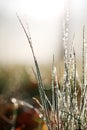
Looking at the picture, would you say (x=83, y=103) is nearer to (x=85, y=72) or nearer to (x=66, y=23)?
(x=85, y=72)

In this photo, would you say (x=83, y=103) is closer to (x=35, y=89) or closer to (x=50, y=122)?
(x=50, y=122)

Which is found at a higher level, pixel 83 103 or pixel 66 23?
pixel 66 23

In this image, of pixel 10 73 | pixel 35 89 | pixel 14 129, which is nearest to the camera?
pixel 14 129

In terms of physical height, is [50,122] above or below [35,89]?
above

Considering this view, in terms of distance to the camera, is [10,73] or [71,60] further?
[10,73]

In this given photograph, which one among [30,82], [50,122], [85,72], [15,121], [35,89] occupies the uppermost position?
[85,72]

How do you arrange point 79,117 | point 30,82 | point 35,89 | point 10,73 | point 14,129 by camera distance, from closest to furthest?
point 79,117 → point 14,129 → point 35,89 → point 30,82 → point 10,73

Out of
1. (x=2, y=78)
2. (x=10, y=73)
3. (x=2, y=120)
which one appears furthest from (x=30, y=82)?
(x=2, y=120)

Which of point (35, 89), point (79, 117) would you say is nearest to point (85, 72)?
point (79, 117)

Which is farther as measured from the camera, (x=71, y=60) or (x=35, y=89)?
(x=35, y=89)
